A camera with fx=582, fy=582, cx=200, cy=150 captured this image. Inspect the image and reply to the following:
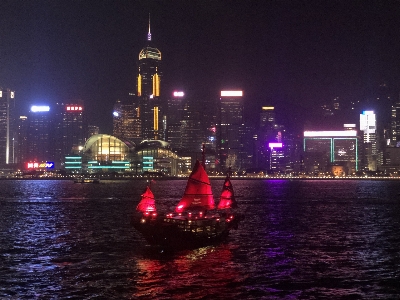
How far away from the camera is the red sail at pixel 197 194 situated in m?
54.6

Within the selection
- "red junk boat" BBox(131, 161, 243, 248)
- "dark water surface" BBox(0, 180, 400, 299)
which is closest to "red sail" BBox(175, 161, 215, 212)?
"red junk boat" BBox(131, 161, 243, 248)

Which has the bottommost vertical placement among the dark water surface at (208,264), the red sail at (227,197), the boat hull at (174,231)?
the dark water surface at (208,264)

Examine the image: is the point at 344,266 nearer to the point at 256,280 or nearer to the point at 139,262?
the point at 256,280

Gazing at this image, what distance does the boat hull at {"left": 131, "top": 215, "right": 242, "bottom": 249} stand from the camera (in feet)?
146

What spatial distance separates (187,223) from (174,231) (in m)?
1.44

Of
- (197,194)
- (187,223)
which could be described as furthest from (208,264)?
(197,194)

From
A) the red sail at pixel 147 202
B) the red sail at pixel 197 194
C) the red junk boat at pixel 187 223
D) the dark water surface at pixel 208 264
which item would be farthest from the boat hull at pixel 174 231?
the red sail at pixel 147 202

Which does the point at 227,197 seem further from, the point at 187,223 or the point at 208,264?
the point at 208,264

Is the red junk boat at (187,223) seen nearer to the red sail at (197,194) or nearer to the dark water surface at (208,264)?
the red sail at (197,194)

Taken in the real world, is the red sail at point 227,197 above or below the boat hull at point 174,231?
above

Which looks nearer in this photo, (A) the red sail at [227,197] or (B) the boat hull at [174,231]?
(B) the boat hull at [174,231]

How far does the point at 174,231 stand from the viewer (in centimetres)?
4447

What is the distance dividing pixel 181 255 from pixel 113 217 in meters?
35.5

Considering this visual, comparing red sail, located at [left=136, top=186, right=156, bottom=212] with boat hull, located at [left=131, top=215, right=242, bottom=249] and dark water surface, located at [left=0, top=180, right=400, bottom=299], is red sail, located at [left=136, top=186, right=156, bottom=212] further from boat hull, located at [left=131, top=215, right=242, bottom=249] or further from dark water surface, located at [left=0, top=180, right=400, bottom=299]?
boat hull, located at [left=131, top=215, right=242, bottom=249]
